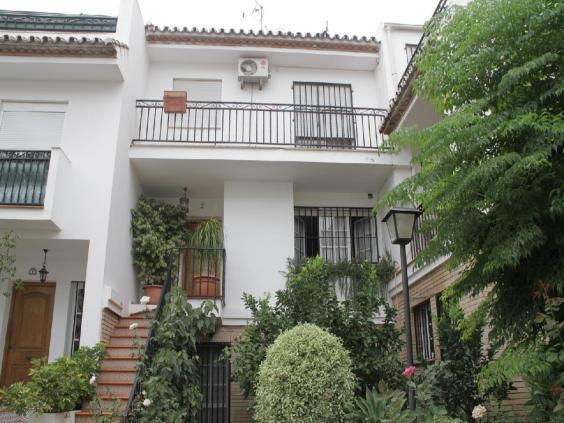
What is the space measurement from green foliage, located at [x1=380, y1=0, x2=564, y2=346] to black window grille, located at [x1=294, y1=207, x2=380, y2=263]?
23.0ft

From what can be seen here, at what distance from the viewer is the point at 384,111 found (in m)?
12.0

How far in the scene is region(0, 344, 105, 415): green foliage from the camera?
6.88 metres

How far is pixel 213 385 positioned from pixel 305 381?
15.5ft

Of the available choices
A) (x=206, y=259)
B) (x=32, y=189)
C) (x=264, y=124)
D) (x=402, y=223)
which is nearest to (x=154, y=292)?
(x=206, y=259)

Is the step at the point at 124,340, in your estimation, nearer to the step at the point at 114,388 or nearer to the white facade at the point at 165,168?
the white facade at the point at 165,168

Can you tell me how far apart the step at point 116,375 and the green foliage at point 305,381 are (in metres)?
2.62

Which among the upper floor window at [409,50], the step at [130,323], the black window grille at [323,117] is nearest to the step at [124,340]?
the step at [130,323]

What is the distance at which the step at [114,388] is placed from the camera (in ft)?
26.2

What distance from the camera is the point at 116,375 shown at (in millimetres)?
8336

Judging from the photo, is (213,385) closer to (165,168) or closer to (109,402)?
(109,402)

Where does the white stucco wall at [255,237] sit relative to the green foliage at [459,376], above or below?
above

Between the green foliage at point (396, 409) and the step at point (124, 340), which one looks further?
the step at point (124, 340)

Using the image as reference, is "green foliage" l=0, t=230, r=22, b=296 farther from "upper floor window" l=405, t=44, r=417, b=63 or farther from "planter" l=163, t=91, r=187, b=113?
"upper floor window" l=405, t=44, r=417, b=63

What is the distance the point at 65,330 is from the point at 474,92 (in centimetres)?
913
